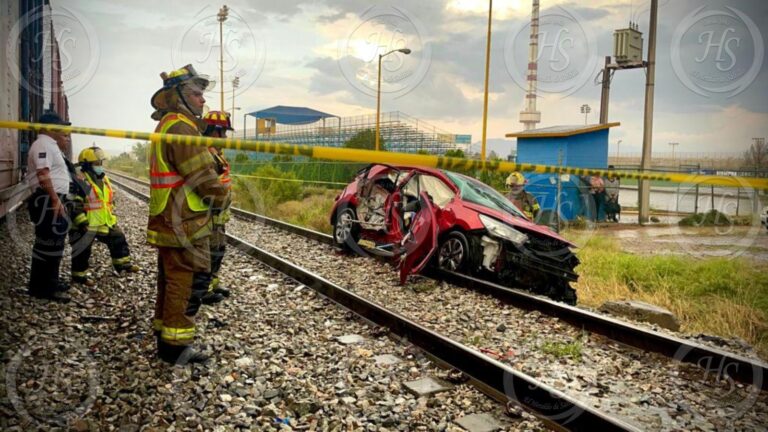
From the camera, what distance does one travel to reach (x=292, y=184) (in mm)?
21547

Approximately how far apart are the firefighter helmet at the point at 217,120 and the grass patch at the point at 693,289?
5020 millimetres

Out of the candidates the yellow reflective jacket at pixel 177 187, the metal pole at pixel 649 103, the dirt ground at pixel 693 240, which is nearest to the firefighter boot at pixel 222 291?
the yellow reflective jacket at pixel 177 187

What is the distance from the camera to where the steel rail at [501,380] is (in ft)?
10.5

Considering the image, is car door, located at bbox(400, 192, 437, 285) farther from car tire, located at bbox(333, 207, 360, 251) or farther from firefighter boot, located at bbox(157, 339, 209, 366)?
firefighter boot, located at bbox(157, 339, 209, 366)

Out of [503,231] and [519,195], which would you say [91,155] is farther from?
[519,195]

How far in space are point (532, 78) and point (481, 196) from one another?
51675 mm

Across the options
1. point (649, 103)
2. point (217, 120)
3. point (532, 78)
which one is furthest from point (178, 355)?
point (532, 78)

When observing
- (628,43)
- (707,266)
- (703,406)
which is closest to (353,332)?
(703,406)

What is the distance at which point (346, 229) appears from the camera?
9492 mm

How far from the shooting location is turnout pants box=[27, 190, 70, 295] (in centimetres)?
543

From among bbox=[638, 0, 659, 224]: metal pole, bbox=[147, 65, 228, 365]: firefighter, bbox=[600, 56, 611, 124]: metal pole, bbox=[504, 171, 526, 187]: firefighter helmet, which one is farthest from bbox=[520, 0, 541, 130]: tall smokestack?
bbox=[147, 65, 228, 365]: firefighter

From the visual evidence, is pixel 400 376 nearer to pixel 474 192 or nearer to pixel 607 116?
pixel 474 192

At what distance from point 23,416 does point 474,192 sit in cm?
586

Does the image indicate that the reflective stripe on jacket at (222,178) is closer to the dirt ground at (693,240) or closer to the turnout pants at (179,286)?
the turnout pants at (179,286)
